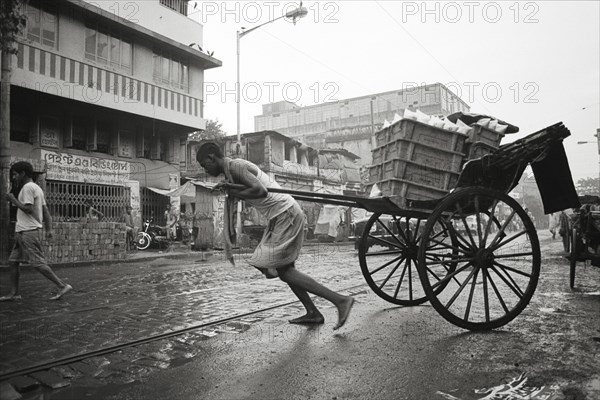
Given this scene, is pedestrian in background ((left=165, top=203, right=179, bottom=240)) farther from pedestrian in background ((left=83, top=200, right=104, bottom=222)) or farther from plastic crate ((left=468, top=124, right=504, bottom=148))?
plastic crate ((left=468, top=124, right=504, bottom=148))

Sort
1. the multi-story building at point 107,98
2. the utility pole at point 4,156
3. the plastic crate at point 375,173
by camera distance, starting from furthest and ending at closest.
→ 1. the multi-story building at point 107,98
2. the utility pole at point 4,156
3. the plastic crate at point 375,173

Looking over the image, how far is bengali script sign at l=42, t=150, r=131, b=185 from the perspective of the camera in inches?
594

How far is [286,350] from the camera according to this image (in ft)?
11.7

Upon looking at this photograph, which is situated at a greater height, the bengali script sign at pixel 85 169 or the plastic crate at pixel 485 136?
the bengali script sign at pixel 85 169

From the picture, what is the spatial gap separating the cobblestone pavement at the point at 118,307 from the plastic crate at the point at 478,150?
3.00 m

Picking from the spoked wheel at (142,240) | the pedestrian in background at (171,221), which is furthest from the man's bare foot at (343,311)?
the pedestrian in background at (171,221)

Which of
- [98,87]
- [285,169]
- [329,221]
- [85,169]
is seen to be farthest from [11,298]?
[285,169]

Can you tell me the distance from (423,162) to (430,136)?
29 centimetres

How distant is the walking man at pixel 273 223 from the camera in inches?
164

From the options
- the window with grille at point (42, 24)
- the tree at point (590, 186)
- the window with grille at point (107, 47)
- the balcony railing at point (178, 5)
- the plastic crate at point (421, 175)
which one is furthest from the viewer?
the tree at point (590, 186)

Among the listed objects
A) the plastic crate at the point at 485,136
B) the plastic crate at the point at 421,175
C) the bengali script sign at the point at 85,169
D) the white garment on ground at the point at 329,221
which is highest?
the bengali script sign at the point at 85,169

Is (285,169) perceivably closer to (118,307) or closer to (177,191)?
(177,191)

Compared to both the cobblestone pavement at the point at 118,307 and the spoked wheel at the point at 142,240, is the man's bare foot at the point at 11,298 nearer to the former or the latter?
the cobblestone pavement at the point at 118,307

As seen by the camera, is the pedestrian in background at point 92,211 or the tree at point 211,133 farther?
the tree at point 211,133
